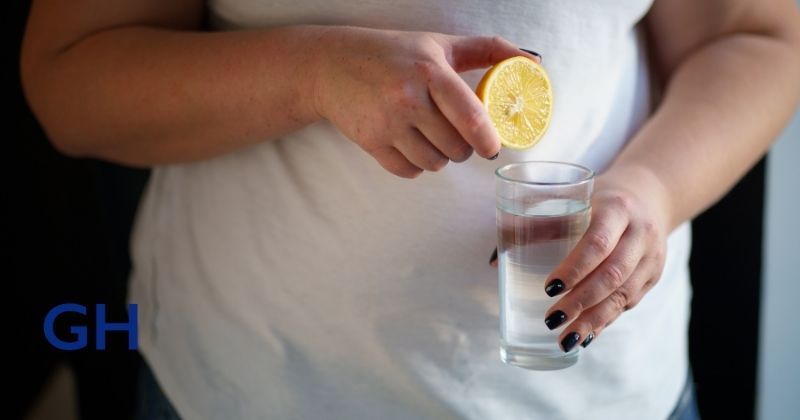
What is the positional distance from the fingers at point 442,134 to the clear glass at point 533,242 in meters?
0.09

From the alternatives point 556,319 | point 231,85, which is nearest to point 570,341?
point 556,319

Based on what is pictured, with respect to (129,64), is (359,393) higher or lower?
lower

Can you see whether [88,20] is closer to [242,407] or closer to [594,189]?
[242,407]

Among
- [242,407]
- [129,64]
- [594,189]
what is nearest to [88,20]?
[129,64]

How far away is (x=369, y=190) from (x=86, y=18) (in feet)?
1.18

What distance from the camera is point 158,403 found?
107cm

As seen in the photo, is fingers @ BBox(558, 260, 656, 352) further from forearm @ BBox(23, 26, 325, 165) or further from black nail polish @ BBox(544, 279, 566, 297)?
forearm @ BBox(23, 26, 325, 165)

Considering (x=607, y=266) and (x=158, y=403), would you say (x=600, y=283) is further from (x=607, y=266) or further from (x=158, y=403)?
(x=158, y=403)

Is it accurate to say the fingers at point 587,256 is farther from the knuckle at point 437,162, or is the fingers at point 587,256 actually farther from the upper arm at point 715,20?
the upper arm at point 715,20

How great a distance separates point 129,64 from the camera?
0.93m

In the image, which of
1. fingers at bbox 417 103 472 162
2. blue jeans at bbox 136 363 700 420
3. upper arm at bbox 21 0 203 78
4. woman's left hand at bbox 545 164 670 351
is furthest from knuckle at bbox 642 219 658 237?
upper arm at bbox 21 0 203 78

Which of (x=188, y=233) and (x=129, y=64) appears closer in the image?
(x=129, y=64)

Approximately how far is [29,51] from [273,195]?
0.33 meters

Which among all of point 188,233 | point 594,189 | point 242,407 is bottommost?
point 242,407
